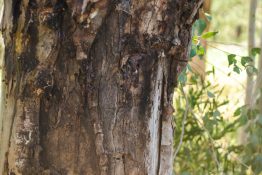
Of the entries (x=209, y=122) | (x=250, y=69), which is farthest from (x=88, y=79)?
(x=209, y=122)

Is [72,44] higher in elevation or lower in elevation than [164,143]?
higher

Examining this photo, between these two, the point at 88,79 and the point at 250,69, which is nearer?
the point at 88,79

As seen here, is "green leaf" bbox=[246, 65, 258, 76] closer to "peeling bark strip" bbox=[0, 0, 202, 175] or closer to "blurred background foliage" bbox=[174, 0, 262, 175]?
"blurred background foliage" bbox=[174, 0, 262, 175]

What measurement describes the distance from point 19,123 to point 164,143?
47 centimetres

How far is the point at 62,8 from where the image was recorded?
164cm

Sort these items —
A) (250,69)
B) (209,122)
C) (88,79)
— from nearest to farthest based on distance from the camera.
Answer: (88,79), (250,69), (209,122)

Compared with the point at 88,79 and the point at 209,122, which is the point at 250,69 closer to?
the point at 209,122

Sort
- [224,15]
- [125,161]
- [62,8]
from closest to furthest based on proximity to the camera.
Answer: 1. [62,8]
2. [125,161]
3. [224,15]

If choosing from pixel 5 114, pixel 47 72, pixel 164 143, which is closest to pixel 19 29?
pixel 47 72

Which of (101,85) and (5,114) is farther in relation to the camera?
(5,114)

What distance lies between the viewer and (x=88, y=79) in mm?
1678

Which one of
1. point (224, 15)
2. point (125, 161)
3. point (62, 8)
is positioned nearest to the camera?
point (62, 8)

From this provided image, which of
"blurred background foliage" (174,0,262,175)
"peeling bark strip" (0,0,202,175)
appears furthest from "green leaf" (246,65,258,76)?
"peeling bark strip" (0,0,202,175)

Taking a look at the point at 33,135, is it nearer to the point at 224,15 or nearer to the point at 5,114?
the point at 5,114
